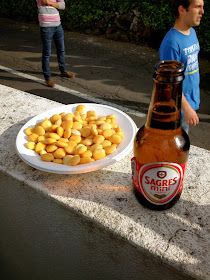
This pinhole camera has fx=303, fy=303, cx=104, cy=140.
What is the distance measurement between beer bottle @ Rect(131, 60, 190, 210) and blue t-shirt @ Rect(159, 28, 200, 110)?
1167 millimetres

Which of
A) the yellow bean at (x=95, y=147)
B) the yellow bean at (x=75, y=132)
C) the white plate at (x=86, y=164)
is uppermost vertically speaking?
the yellow bean at (x=75, y=132)

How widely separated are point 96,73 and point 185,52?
396 centimetres

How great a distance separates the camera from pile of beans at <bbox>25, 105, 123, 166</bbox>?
140 centimetres

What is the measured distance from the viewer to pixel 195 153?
1614 mm

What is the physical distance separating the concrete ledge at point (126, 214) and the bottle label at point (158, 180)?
0.36 feet

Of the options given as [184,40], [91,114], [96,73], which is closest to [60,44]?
[96,73]

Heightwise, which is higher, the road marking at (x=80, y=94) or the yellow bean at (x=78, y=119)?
the yellow bean at (x=78, y=119)

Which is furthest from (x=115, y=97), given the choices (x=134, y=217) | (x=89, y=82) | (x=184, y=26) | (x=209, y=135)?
(x=134, y=217)

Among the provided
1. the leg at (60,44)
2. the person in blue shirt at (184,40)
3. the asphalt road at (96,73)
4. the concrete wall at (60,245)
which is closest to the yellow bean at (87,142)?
the concrete wall at (60,245)

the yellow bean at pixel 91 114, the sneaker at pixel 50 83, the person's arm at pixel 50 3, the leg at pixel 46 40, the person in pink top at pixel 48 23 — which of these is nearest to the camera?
the yellow bean at pixel 91 114

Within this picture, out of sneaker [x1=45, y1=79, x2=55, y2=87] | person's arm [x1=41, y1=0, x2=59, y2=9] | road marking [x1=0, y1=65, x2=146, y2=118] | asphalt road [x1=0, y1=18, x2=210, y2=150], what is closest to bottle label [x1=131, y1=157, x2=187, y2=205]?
asphalt road [x1=0, y1=18, x2=210, y2=150]

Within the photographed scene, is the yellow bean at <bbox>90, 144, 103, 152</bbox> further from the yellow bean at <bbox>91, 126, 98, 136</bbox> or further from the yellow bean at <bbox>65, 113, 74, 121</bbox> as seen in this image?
the yellow bean at <bbox>65, 113, 74, 121</bbox>

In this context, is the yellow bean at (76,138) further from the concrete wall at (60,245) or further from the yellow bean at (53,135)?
the concrete wall at (60,245)

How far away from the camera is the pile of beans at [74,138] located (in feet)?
4.60
